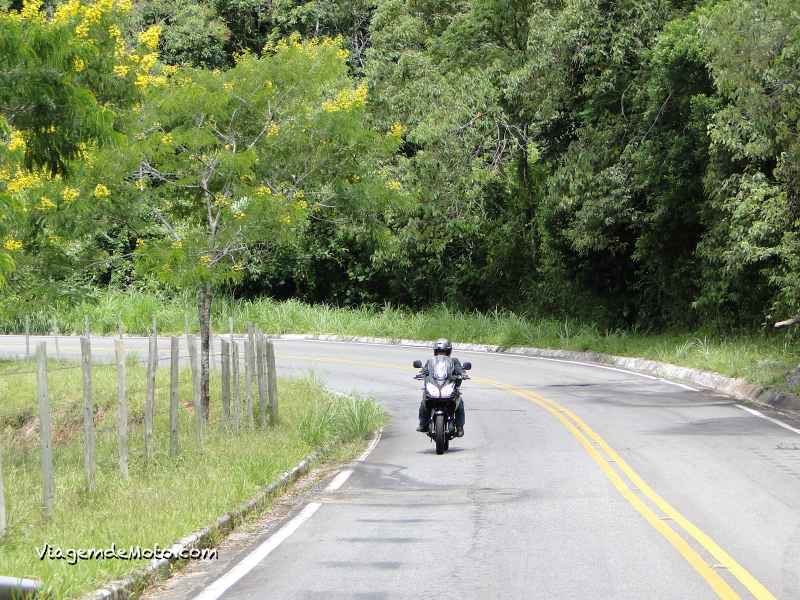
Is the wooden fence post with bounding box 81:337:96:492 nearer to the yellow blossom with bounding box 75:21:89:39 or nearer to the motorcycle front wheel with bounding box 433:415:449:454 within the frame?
the yellow blossom with bounding box 75:21:89:39

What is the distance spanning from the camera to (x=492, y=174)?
132ft

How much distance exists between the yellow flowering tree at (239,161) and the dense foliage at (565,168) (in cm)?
15

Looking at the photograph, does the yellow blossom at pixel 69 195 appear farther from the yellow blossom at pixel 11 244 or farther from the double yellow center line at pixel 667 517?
the double yellow center line at pixel 667 517

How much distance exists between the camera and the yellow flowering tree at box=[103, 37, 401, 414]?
20.6 m

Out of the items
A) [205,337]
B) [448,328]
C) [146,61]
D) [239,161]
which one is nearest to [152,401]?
[239,161]

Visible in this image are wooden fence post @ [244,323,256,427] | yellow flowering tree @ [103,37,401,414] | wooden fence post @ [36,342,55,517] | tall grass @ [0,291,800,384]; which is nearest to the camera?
wooden fence post @ [36,342,55,517]

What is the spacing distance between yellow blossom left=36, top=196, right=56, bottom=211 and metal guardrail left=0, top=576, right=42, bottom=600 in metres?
12.4

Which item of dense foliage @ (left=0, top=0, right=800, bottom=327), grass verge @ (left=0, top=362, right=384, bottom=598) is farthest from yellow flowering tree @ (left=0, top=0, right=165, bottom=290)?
dense foliage @ (left=0, top=0, right=800, bottom=327)

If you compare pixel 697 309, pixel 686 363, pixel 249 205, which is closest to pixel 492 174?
pixel 697 309

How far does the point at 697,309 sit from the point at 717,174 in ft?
18.9

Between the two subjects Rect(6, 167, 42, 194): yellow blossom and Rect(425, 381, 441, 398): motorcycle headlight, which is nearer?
Rect(425, 381, 441, 398): motorcycle headlight

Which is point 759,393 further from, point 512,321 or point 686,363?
point 512,321

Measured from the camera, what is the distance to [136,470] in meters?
14.7

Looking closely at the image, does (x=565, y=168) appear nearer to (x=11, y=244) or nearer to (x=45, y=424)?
(x=11, y=244)
